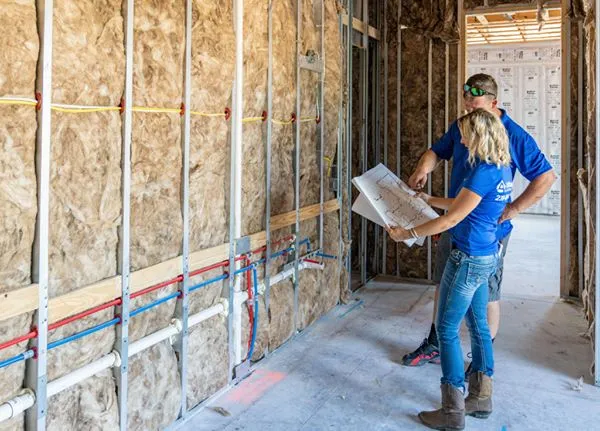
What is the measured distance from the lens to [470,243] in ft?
9.03

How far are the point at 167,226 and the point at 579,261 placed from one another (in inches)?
166

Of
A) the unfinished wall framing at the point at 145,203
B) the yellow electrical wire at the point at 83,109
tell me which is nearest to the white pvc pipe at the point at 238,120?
the unfinished wall framing at the point at 145,203

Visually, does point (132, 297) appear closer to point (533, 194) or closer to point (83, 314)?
point (83, 314)

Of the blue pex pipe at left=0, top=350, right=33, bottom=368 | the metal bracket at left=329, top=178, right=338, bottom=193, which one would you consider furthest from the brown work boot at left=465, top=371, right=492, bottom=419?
the blue pex pipe at left=0, top=350, right=33, bottom=368

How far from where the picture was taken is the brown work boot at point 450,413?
2850 millimetres

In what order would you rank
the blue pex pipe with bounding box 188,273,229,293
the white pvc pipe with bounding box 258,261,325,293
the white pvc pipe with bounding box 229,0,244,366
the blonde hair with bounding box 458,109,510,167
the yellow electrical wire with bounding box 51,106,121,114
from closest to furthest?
the yellow electrical wire with bounding box 51,106,121,114
the blonde hair with bounding box 458,109,510,167
the blue pex pipe with bounding box 188,273,229,293
the white pvc pipe with bounding box 229,0,244,366
the white pvc pipe with bounding box 258,261,325,293

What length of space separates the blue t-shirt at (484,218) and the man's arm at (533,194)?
23.9 inches

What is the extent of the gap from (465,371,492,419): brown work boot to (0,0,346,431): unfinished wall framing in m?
1.31

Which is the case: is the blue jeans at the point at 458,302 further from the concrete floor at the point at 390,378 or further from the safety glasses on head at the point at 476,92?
the safety glasses on head at the point at 476,92

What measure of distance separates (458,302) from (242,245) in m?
1.27

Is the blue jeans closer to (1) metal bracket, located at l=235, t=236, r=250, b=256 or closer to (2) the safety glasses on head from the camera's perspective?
(2) the safety glasses on head

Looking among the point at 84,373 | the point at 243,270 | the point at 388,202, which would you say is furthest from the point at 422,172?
the point at 84,373

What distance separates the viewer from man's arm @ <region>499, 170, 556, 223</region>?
10.9 feet

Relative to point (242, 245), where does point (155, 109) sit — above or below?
above
